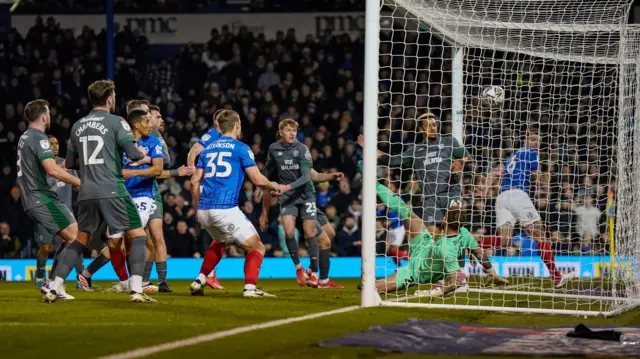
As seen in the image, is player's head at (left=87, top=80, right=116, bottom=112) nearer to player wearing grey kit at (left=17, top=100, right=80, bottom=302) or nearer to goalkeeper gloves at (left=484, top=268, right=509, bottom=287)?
player wearing grey kit at (left=17, top=100, right=80, bottom=302)

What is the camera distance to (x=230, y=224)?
33.9 ft

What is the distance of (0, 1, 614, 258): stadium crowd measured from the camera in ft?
63.7

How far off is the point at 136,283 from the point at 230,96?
13.3 m

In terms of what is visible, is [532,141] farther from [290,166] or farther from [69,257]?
[69,257]

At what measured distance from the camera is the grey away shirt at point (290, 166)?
13270 millimetres

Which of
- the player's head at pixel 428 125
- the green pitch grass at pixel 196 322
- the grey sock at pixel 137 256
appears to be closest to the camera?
the green pitch grass at pixel 196 322

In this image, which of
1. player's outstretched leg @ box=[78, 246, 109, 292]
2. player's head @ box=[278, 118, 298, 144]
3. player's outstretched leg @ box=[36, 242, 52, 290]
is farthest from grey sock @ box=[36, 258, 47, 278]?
player's head @ box=[278, 118, 298, 144]

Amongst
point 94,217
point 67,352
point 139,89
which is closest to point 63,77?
point 139,89

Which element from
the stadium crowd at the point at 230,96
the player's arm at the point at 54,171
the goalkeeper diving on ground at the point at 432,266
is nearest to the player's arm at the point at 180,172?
the player's arm at the point at 54,171

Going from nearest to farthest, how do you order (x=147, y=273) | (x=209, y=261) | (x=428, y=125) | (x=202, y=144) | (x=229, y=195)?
(x=229, y=195) < (x=209, y=261) < (x=428, y=125) < (x=147, y=273) < (x=202, y=144)

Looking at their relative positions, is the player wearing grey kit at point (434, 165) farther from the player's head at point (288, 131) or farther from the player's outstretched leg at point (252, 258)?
→ the player's outstretched leg at point (252, 258)

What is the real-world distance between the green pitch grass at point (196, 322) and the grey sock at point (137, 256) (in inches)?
12.6

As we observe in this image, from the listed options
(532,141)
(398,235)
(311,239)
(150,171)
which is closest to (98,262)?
(150,171)

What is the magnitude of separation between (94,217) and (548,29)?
5215 mm
